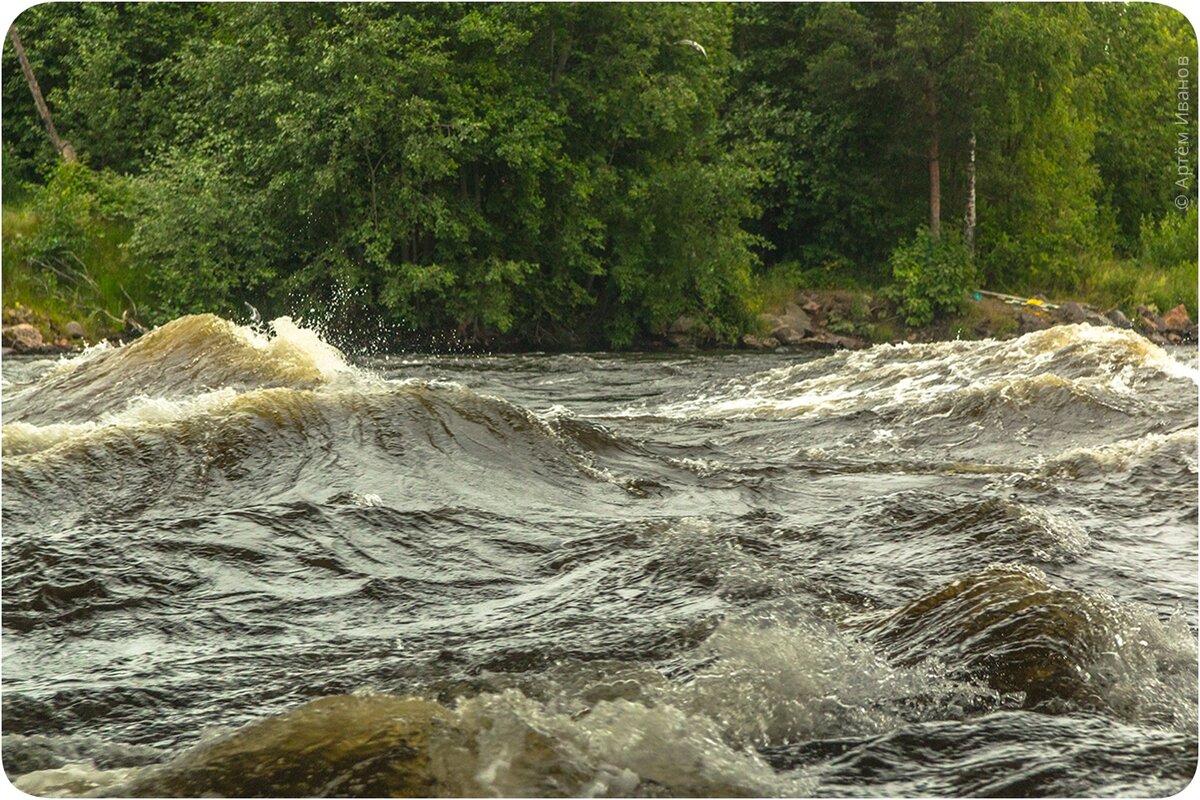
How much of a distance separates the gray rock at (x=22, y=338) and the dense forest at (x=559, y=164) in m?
1.36

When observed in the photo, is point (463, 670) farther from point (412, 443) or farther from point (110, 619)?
point (412, 443)

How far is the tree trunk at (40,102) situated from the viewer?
27656 millimetres

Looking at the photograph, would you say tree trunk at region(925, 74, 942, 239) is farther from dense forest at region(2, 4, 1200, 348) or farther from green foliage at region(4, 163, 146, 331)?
green foliage at region(4, 163, 146, 331)

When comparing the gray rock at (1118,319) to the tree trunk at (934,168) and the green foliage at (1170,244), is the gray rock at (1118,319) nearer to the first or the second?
the green foliage at (1170,244)

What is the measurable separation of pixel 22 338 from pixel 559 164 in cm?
963

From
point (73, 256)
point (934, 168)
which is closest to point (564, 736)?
point (73, 256)

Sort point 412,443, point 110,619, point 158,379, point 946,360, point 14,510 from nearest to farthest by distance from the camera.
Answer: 1. point 110,619
2. point 14,510
3. point 412,443
4. point 158,379
5. point 946,360

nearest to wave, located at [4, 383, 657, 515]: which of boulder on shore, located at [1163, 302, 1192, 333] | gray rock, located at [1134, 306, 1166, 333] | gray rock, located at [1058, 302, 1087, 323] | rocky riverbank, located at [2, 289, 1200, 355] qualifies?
rocky riverbank, located at [2, 289, 1200, 355]

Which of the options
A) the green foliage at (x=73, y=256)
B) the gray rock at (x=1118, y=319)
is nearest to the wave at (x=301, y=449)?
the green foliage at (x=73, y=256)

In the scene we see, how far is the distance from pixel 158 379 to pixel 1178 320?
24.3 meters

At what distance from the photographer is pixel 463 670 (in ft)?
16.4

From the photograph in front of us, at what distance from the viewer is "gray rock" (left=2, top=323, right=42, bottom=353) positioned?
21969 mm

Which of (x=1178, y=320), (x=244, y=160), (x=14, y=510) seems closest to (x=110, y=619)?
(x=14, y=510)

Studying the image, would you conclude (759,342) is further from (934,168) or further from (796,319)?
(934,168)
